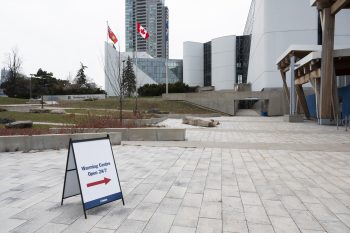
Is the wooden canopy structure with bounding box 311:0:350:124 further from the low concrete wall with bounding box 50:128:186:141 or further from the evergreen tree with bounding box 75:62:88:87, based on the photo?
the evergreen tree with bounding box 75:62:88:87

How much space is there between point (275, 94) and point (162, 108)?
65.1ft

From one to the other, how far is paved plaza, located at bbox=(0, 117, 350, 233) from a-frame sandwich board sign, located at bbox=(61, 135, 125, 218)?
0.26 m

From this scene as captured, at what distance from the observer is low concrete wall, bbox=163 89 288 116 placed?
148ft

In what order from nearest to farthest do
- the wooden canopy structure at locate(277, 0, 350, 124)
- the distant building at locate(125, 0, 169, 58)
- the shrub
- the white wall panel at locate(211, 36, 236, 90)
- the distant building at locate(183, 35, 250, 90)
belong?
the wooden canopy structure at locate(277, 0, 350, 124) → the shrub → the distant building at locate(183, 35, 250, 90) → the white wall panel at locate(211, 36, 236, 90) → the distant building at locate(125, 0, 169, 58)

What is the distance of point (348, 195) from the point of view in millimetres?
5367

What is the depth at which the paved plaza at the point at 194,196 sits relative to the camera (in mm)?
3967

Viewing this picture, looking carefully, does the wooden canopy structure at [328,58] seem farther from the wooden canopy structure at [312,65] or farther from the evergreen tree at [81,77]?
the evergreen tree at [81,77]

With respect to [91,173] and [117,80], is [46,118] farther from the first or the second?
[91,173]

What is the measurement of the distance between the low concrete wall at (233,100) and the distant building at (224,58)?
28109mm

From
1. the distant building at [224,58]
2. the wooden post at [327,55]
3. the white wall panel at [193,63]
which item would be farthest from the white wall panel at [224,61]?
the wooden post at [327,55]

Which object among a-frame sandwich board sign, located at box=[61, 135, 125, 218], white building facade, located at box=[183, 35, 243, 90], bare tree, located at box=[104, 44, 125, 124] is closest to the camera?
a-frame sandwich board sign, located at box=[61, 135, 125, 218]

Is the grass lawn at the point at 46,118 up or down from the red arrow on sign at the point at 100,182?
up

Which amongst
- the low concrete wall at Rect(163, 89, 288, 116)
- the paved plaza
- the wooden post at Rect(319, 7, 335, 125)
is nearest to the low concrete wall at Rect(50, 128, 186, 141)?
the paved plaza

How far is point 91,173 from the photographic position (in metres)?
4.46
